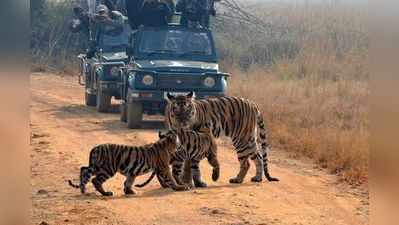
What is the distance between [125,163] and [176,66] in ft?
21.7

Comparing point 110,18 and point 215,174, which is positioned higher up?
point 110,18

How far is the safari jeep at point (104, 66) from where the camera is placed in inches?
701

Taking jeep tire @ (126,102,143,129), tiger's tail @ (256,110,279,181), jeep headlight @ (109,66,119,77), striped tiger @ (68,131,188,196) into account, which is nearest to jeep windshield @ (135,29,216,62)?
jeep tire @ (126,102,143,129)

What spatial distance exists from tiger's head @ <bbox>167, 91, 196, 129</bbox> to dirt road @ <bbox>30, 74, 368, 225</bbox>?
703mm

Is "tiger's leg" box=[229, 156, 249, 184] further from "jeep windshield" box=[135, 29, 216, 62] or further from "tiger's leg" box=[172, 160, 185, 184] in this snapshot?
"jeep windshield" box=[135, 29, 216, 62]

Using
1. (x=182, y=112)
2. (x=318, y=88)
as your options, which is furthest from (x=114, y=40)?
(x=182, y=112)

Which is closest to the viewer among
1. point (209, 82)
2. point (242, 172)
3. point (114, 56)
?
point (242, 172)

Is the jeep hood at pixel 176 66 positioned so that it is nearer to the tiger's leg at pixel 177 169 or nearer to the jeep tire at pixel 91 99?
the jeep tire at pixel 91 99

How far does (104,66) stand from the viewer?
17.9 meters

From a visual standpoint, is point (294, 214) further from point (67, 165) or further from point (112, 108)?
point (112, 108)

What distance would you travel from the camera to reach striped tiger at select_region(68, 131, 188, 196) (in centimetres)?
882

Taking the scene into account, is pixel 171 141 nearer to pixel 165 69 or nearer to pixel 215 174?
pixel 215 174

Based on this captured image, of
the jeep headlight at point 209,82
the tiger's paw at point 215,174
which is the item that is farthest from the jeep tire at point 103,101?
the tiger's paw at point 215,174

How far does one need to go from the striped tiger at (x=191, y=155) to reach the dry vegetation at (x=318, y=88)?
5.86 ft
